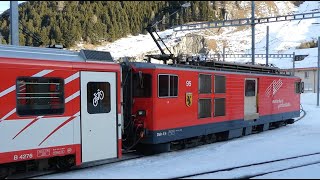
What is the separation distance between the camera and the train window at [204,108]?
15078 millimetres

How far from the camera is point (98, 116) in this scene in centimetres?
1087

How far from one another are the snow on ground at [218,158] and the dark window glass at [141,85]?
1.84 meters

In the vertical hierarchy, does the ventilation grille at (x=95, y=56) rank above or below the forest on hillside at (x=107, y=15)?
below

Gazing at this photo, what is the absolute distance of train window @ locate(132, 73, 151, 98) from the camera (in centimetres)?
1291

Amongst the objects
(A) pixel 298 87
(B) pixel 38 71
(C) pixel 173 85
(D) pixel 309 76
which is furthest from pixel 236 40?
(B) pixel 38 71

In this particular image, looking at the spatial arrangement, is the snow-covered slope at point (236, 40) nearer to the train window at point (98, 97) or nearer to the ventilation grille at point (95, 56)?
the ventilation grille at point (95, 56)

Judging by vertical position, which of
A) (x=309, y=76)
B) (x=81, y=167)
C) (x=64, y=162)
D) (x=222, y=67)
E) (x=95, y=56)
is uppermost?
(x=95, y=56)

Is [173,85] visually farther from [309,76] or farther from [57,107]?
[309,76]

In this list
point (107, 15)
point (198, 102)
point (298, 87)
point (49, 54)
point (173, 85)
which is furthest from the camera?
point (107, 15)

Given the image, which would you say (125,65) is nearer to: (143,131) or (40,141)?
(143,131)

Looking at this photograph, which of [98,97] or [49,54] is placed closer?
[49,54]

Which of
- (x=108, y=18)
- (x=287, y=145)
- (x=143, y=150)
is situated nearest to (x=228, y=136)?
(x=287, y=145)

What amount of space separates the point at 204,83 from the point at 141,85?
309 centimetres

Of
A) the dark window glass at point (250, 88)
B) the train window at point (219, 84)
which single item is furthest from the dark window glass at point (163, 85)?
the dark window glass at point (250, 88)
